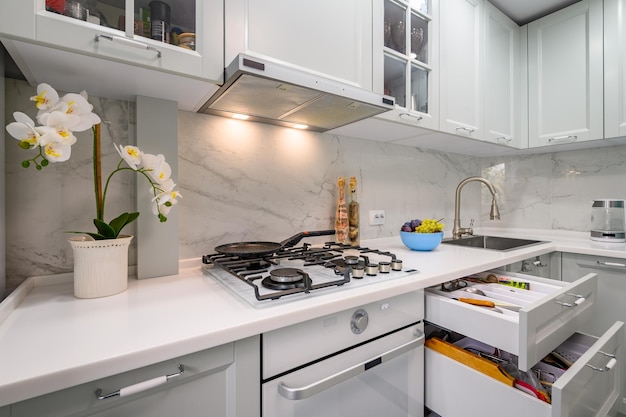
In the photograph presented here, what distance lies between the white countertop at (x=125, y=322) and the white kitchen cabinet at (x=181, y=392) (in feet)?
0.15

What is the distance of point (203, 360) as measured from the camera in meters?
0.61

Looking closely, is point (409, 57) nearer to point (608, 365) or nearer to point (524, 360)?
point (524, 360)

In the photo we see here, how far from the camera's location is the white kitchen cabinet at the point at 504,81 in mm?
1819

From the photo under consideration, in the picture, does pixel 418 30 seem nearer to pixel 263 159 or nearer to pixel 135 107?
pixel 263 159

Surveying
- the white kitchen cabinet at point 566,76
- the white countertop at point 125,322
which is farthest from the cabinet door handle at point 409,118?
the white kitchen cabinet at point 566,76

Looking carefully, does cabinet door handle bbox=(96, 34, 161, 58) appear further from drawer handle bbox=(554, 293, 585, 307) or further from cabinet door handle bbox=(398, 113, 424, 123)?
drawer handle bbox=(554, 293, 585, 307)

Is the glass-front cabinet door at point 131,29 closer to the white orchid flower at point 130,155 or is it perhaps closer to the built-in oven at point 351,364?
the white orchid flower at point 130,155

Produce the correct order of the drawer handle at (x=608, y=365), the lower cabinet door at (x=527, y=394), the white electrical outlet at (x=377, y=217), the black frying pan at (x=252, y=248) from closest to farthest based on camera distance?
1. the lower cabinet door at (x=527, y=394)
2. the drawer handle at (x=608, y=365)
3. the black frying pan at (x=252, y=248)
4. the white electrical outlet at (x=377, y=217)

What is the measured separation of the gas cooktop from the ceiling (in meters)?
1.87

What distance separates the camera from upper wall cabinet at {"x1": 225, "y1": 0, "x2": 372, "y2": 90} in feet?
3.00

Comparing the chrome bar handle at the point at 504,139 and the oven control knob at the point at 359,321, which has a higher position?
the chrome bar handle at the point at 504,139

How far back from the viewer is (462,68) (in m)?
1.65

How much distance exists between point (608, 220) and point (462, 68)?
4.42 feet

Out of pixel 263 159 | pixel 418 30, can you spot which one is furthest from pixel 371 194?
pixel 418 30
